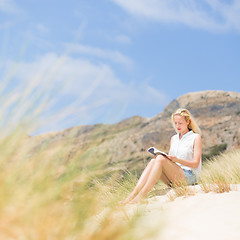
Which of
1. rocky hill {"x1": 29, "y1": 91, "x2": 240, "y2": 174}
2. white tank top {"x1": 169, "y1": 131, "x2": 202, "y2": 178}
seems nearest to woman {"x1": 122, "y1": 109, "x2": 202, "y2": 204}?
white tank top {"x1": 169, "y1": 131, "x2": 202, "y2": 178}

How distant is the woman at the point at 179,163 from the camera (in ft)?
13.5

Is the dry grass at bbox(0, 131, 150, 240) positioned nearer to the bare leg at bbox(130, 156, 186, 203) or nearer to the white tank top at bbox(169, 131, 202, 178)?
the bare leg at bbox(130, 156, 186, 203)

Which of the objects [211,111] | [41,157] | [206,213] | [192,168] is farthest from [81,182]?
[211,111]

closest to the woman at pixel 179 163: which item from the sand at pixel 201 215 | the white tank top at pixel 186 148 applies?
the white tank top at pixel 186 148

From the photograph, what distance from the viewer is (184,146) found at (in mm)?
4754

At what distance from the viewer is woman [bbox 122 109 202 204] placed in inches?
162

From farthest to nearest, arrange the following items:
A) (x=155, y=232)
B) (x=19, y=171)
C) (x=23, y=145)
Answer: (x=23, y=145)
(x=19, y=171)
(x=155, y=232)

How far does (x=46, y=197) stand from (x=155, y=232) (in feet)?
1.68

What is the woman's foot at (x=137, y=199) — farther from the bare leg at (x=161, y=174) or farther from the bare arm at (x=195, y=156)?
the bare arm at (x=195, y=156)

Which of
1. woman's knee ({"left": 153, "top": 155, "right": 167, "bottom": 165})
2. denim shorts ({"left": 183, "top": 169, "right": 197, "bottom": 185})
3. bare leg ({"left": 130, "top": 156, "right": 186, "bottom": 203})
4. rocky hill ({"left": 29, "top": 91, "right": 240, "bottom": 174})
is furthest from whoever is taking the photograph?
denim shorts ({"left": 183, "top": 169, "right": 197, "bottom": 185})

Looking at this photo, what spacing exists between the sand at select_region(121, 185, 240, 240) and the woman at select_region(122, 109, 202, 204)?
215 mm

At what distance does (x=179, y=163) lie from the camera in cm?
454

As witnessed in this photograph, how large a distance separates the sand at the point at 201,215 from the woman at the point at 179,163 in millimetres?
215

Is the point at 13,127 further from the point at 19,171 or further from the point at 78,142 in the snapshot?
the point at 78,142
